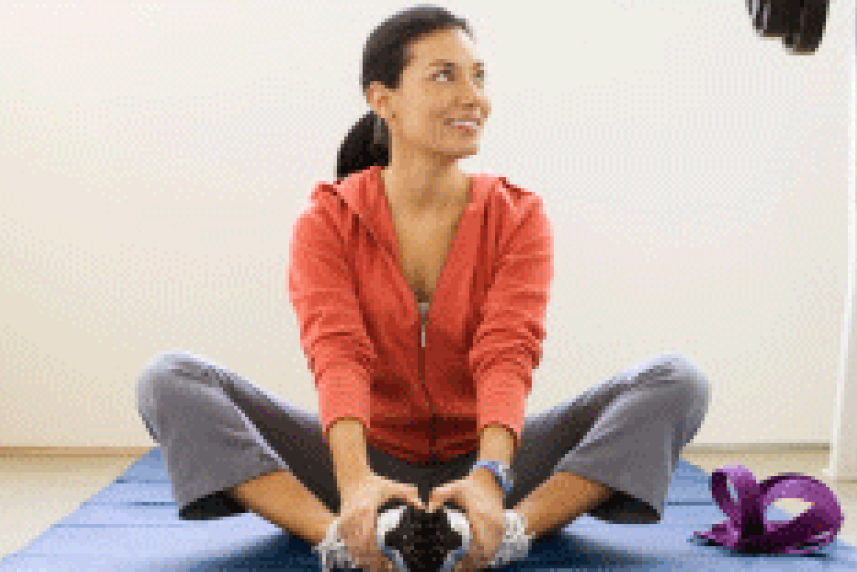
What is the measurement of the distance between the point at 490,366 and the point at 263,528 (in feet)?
1.69

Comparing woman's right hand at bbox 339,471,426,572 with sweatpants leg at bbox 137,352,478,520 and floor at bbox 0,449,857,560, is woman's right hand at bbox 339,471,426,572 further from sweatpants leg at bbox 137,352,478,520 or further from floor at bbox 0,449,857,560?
floor at bbox 0,449,857,560

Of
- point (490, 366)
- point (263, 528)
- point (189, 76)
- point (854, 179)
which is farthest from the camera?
point (189, 76)

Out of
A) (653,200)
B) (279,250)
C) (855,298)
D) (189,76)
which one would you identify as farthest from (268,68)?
(855,298)

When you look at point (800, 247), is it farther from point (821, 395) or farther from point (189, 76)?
point (189, 76)

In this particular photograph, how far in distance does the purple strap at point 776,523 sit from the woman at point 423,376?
0.52 feet

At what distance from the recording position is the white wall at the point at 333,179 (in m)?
2.74

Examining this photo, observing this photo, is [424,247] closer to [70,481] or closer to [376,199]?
[376,199]

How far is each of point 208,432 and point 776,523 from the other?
84 cm

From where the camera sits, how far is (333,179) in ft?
8.99

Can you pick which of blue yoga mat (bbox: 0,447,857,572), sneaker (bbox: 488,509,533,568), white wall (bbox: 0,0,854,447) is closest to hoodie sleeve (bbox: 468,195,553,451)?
sneaker (bbox: 488,509,533,568)

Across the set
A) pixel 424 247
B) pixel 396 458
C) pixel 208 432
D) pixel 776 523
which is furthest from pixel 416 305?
pixel 776 523

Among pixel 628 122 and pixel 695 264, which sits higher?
pixel 628 122

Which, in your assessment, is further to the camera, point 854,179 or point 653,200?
point 653,200

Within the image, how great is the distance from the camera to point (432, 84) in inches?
63.5
